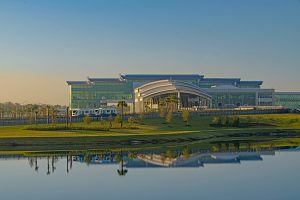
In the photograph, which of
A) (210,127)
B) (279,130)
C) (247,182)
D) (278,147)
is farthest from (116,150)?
(279,130)

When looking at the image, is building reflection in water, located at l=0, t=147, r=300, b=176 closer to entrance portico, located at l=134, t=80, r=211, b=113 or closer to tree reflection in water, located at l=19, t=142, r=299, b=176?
tree reflection in water, located at l=19, t=142, r=299, b=176

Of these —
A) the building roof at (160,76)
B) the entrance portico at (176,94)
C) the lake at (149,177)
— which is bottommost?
the lake at (149,177)

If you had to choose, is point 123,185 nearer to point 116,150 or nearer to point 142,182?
point 142,182

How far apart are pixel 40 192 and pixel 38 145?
22.5 metres

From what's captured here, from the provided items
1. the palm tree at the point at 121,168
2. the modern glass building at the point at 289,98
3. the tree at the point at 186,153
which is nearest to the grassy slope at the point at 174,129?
the tree at the point at 186,153

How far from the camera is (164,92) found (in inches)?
4370

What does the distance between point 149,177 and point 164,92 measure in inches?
3231

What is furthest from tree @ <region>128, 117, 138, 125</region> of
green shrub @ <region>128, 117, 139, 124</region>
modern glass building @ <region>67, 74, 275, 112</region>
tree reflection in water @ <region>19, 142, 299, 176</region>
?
modern glass building @ <region>67, 74, 275, 112</region>

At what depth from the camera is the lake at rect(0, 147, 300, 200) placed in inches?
926

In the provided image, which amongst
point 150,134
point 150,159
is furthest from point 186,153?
point 150,134

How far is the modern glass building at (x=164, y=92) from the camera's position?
11300 cm

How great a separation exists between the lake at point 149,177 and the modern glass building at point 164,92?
64697 millimetres

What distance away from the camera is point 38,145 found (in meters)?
46.4

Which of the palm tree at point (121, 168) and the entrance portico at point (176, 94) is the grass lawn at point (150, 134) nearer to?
the palm tree at point (121, 168)
